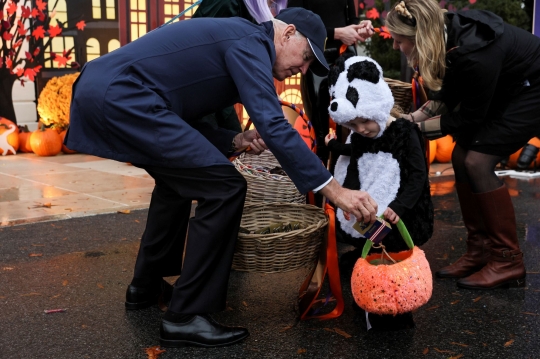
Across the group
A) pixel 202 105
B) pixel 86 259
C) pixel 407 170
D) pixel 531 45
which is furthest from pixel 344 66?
pixel 86 259

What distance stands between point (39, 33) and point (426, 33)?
7071mm

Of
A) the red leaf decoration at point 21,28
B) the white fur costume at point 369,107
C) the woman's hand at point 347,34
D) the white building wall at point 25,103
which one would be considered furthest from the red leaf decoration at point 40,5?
the white fur costume at point 369,107

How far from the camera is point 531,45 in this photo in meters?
3.77

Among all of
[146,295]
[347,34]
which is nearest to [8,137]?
[347,34]

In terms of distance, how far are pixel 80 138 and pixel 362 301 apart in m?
1.45

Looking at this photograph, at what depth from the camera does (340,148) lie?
398 centimetres

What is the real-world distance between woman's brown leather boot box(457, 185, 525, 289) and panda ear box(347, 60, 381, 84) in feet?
3.37

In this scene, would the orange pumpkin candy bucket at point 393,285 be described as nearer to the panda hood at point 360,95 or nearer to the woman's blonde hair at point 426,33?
the panda hood at point 360,95

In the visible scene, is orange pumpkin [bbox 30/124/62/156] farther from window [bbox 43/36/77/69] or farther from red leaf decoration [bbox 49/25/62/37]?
red leaf decoration [bbox 49/25/62/37]

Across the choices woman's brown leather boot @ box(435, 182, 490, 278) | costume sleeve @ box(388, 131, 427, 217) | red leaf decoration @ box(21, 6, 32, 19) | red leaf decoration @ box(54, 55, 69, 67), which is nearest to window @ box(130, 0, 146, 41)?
red leaf decoration @ box(54, 55, 69, 67)

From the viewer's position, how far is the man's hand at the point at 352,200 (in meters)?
2.78

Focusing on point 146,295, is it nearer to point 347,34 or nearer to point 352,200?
point 352,200

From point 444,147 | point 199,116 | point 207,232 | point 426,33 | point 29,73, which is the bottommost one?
point 444,147

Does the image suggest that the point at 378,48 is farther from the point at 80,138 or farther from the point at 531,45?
the point at 80,138
